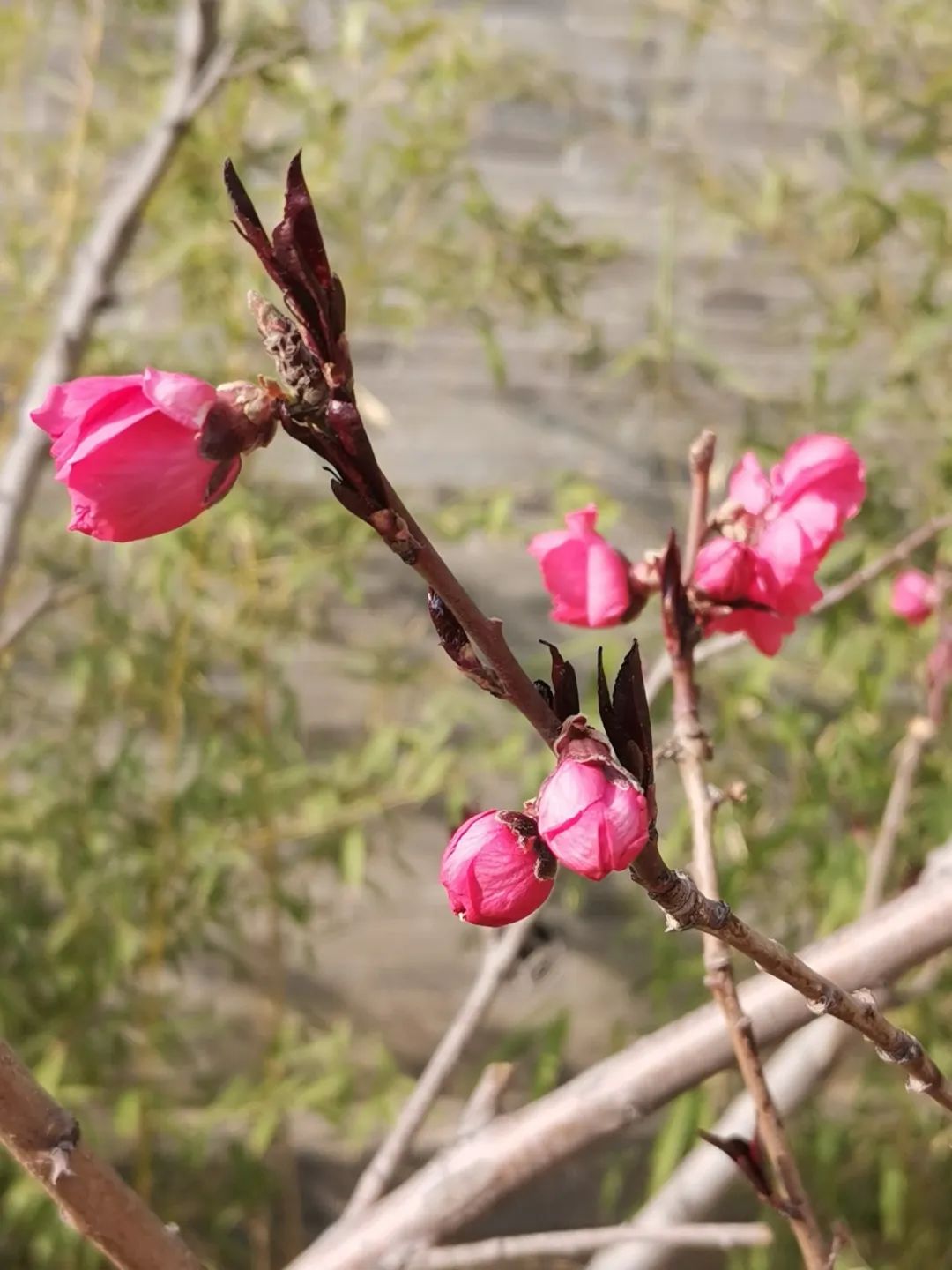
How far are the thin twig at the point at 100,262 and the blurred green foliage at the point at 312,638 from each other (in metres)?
0.04

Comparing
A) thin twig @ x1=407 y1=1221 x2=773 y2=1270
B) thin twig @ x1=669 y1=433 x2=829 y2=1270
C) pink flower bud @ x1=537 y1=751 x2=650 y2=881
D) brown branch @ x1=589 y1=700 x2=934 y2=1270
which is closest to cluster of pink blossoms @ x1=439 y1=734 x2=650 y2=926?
pink flower bud @ x1=537 y1=751 x2=650 y2=881

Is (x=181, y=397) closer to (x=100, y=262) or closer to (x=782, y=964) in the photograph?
(x=782, y=964)

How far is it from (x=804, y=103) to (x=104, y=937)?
1209mm

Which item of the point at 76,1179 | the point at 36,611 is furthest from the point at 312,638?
the point at 76,1179

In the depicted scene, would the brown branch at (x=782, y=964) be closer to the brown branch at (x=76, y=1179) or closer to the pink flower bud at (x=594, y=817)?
the pink flower bud at (x=594, y=817)

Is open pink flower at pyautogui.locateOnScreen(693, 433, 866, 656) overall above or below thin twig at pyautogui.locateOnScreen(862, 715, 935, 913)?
above

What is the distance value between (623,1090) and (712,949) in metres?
0.09

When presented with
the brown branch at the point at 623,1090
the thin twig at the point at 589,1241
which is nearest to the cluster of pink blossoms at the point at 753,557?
the brown branch at the point at 623,1090

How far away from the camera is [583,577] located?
0.35 m

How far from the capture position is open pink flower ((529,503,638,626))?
1.14 ft

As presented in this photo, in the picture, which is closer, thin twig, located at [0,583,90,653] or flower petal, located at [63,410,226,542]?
flower petal, located at [63,410,226,542]

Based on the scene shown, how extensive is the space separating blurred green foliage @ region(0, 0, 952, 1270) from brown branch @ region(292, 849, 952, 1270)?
36cm

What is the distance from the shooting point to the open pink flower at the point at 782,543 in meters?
0.32

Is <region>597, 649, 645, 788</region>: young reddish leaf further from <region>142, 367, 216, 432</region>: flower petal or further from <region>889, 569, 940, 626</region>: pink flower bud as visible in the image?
<region>889, 569, 940, 626</region>: pink flower bud
